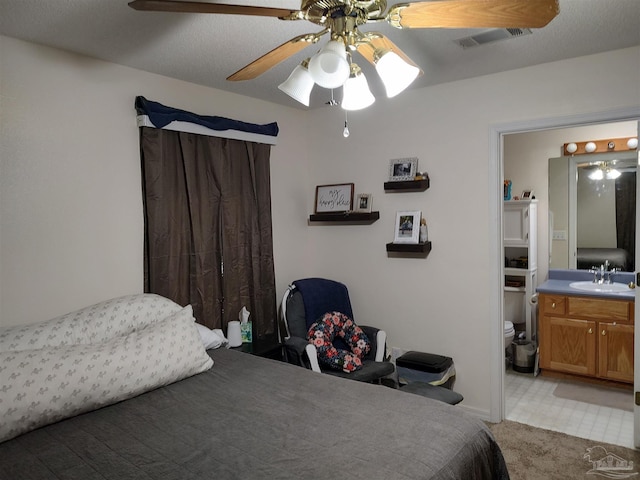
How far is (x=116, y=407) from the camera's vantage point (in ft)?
6.13

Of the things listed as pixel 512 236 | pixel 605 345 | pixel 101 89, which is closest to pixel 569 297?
pixel 605 345

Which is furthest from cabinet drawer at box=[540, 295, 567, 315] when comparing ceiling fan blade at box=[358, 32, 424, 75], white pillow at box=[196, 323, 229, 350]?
ceiling fan blade at box=[358, 32, 424, 75]

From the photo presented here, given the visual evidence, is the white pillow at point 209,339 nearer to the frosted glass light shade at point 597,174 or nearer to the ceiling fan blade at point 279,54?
the ceiling fan blade at point 279,54

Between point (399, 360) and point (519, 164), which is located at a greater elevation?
point (519, 164)

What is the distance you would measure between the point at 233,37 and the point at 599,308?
354 centimetres

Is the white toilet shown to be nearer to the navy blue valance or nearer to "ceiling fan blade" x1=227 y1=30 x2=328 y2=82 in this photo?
the navy blue valance

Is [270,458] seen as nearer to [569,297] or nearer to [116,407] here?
[116,407]

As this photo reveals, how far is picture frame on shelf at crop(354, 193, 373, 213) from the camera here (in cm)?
370

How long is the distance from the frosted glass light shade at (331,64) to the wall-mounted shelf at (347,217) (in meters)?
2.15

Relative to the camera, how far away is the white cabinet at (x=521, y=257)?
4.36 meters

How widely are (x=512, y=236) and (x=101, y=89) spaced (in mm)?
3838

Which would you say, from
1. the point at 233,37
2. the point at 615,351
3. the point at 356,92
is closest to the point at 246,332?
the point at 233,37

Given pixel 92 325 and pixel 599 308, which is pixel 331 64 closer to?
pixel 92 325

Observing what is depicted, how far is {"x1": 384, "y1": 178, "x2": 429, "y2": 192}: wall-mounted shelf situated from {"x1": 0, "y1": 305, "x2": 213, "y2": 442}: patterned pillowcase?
6.45 feet
